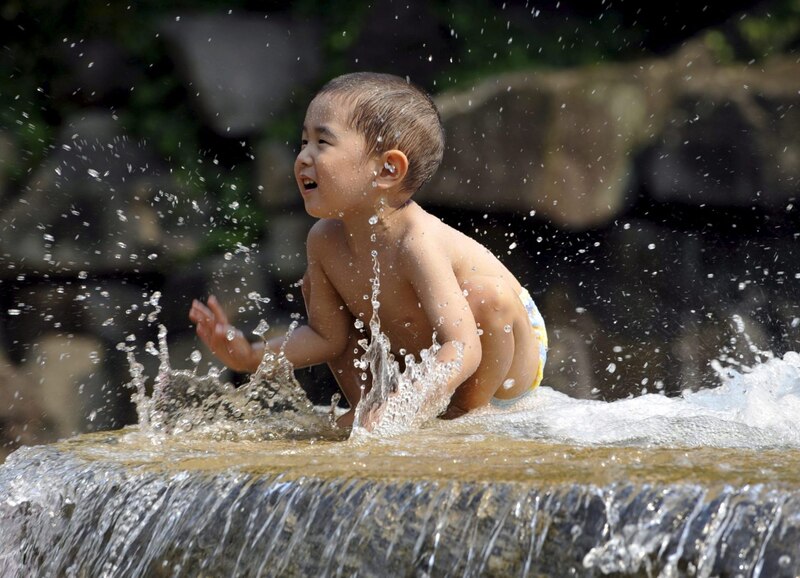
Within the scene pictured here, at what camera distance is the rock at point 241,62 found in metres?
3.54

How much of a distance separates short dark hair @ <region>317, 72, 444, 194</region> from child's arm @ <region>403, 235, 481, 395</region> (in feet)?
0.61

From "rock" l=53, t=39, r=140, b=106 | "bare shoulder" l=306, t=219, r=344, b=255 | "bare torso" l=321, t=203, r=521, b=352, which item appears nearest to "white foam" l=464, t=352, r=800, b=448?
"bare torso" l=321, t=203, r=521, b=352

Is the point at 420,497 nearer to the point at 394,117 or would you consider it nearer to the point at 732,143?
the point at 394,117

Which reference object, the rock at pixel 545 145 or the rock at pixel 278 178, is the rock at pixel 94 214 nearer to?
the rock at pixel 278 178

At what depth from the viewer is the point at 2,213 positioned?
3.48 m

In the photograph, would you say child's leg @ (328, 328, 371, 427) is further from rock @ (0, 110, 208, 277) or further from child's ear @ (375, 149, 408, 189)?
rock @ (0, 110, 208, 277)

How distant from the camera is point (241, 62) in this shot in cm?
356

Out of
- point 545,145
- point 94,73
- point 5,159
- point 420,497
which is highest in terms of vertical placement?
point 94,73

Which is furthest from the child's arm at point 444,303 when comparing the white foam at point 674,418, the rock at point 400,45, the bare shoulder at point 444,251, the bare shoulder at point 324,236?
the rock at point 400,45

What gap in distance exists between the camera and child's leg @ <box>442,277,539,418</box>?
7.37 feet

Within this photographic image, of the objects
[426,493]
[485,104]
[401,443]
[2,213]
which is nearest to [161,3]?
[2,213]

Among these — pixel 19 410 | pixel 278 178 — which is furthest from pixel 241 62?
pixel 19 410

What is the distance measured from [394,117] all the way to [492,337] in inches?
19.0

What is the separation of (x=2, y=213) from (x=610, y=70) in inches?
75.7
